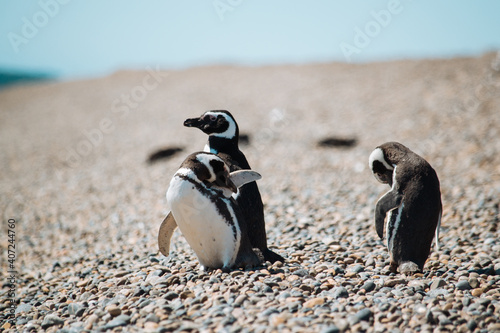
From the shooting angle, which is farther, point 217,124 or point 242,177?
point 217,124

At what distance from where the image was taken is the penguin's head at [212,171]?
12.3ft

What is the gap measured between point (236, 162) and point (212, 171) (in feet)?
2.03

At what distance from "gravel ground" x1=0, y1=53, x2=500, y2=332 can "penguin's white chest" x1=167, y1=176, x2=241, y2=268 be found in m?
0.23

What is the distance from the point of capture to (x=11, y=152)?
50.5ft

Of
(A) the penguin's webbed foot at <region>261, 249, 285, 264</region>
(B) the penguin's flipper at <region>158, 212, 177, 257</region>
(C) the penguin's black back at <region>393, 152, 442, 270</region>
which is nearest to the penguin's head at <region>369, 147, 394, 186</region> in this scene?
(C) the penguin's black back at <region>393, 152, 442, 270</region>

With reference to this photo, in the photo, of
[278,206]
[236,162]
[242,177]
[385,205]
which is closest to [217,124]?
[236,162]

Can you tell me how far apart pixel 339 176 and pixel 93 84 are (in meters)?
22.2

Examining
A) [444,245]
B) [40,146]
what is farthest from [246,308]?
[40,146]

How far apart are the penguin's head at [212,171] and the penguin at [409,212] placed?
1.41 meters

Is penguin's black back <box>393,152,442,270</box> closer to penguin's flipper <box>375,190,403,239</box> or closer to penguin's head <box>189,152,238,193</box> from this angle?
penguin's flipper <box>375,190,403,239</box>

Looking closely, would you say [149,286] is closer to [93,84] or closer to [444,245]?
[444,245]

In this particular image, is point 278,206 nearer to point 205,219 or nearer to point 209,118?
point 209,118

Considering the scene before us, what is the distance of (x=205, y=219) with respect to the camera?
3793 millimetres

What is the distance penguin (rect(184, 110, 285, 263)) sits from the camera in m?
4.17
